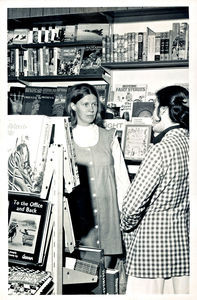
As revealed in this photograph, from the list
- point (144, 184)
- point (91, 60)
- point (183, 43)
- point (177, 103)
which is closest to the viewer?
point (144, 184)

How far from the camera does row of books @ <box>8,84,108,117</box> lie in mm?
2637

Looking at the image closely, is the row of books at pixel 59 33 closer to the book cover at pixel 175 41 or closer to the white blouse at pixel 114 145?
the book cover at pixel 175 41

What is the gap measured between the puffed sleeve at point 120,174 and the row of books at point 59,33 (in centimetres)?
87

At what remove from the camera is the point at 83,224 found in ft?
6.79

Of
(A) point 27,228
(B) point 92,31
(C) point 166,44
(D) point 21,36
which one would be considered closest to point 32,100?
(D) point 21,36

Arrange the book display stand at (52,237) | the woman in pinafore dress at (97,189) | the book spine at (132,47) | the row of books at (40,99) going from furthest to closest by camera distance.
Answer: the row of books at (40,99), the book spine at (132,47), the woman in pinafore dress at (97,189), the book display stand at (52,237)

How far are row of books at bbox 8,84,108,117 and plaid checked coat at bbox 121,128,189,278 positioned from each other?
1222 mm

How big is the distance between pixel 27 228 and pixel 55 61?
61.5 inches

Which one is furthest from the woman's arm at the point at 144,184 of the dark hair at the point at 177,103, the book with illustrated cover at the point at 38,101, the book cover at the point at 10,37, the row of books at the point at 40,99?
the book cover at the point at 10,37

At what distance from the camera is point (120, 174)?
6.97 ft

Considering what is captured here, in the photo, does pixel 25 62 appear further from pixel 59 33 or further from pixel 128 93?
pixel 128 93

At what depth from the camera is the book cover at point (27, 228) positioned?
1407 millimetres

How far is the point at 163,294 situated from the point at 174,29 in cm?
159

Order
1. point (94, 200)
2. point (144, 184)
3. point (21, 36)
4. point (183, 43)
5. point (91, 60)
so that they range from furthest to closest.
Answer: point (21, 36) → point (91, 60) → point (183, 43) → point (94, 200) → point (144, 184)
